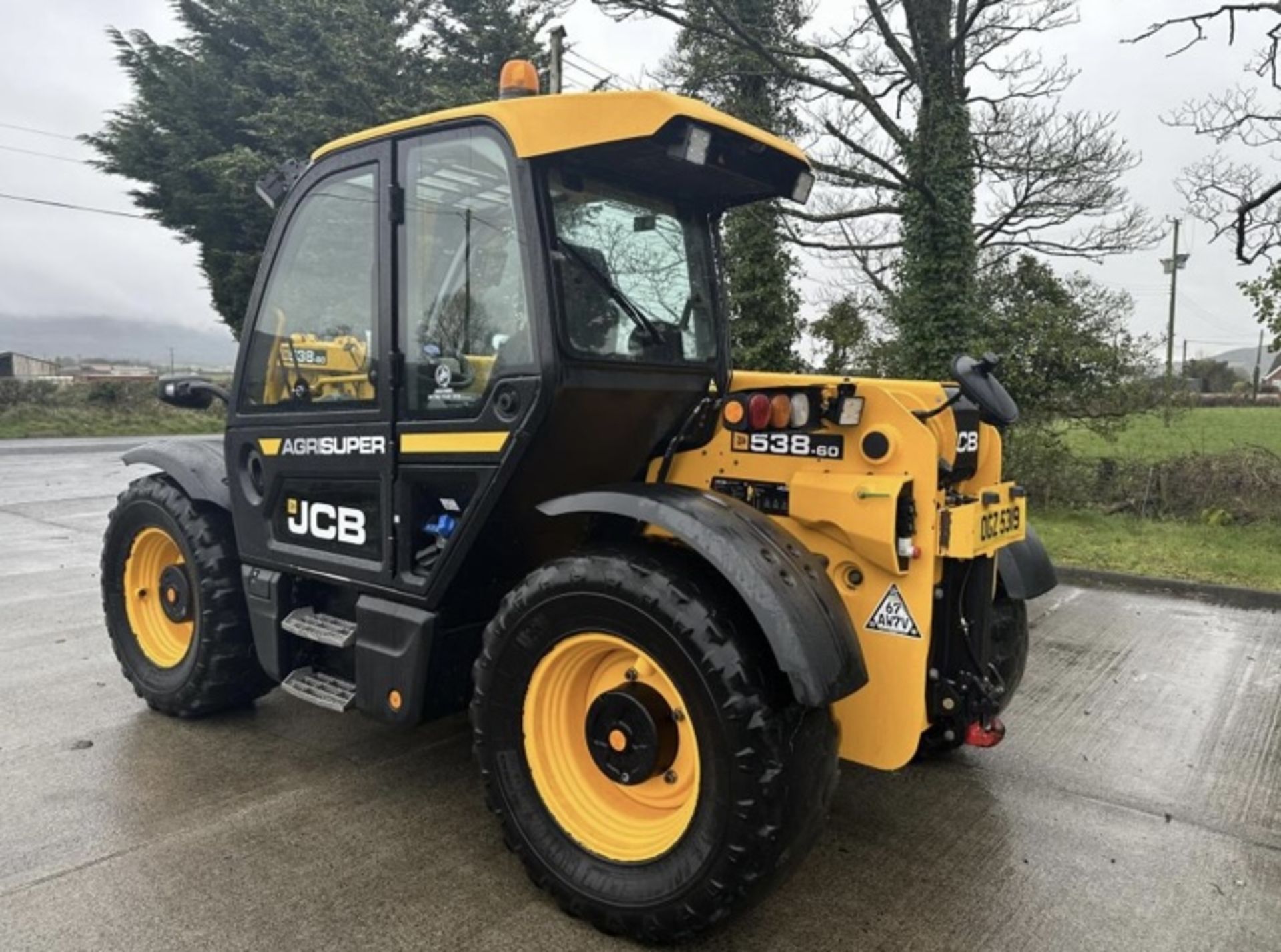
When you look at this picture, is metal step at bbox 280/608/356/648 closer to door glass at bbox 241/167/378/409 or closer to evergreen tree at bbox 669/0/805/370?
door glass at bbox 241/167/378/409

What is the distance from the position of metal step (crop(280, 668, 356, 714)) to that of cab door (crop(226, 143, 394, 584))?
0.40m

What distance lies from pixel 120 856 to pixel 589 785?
59.3 inches

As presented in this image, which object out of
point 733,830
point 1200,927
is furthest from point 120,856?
point 1200,927

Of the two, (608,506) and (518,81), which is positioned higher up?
(518,81)

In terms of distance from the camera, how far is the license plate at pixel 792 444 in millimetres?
2842

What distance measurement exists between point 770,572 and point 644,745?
0.64m

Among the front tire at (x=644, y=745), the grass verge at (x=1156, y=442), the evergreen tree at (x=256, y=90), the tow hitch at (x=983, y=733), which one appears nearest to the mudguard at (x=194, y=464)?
the front tire at (x=644, y=745)

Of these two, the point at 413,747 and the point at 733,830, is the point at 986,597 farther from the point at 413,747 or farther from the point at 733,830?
the point at 413,747

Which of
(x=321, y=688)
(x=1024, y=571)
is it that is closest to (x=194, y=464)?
(x=321, y=688)

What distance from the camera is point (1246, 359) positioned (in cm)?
7631

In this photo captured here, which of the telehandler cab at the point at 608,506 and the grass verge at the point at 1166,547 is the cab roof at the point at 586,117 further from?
the grass verge at the point at 1166,547

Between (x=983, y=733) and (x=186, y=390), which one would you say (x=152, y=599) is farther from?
(x=983, y=733)

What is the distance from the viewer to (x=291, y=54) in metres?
23.3

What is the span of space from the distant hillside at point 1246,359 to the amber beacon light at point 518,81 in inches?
324
